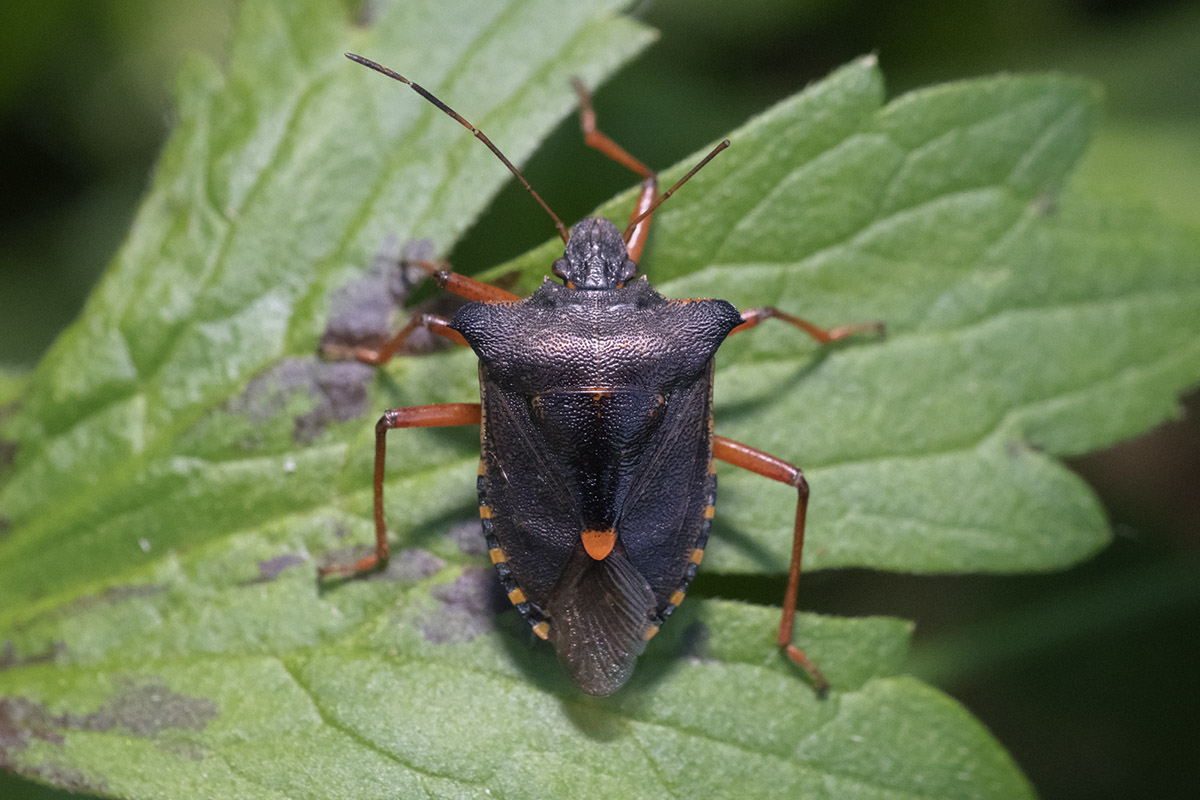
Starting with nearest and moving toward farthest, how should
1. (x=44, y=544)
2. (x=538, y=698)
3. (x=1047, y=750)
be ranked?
(x=538, y=698), (x=44, y=544), (x=1047, y=750)

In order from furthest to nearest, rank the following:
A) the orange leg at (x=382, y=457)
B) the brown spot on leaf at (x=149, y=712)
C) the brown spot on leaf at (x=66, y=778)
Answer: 1. the orange leg at (x=382, y=457)
2. the brown spot on leaf at (x=149, y=712)
3. the brown spot on leaf at (x=66, y=778)

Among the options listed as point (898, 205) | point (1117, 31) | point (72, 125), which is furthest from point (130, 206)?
point (1117, 31)

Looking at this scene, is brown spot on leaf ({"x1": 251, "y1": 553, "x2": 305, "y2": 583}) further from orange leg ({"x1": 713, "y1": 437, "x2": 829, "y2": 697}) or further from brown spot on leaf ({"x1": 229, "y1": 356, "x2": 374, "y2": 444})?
orange leg ({"x1": 713, "y1": 437, "x2": 829, "y2": 697})

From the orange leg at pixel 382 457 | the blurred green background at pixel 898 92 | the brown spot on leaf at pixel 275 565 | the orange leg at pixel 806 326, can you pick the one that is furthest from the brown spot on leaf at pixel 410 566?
the blurred green background at pixel 898 92

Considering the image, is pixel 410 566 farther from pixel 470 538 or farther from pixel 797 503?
pixel 797 503

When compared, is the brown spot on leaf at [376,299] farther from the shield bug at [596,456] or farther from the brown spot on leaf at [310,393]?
the shield bug at [596,456]

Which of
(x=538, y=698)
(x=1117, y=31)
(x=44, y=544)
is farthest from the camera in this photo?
(x=1117, y=31)

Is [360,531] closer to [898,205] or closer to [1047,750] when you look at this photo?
[898,205]
